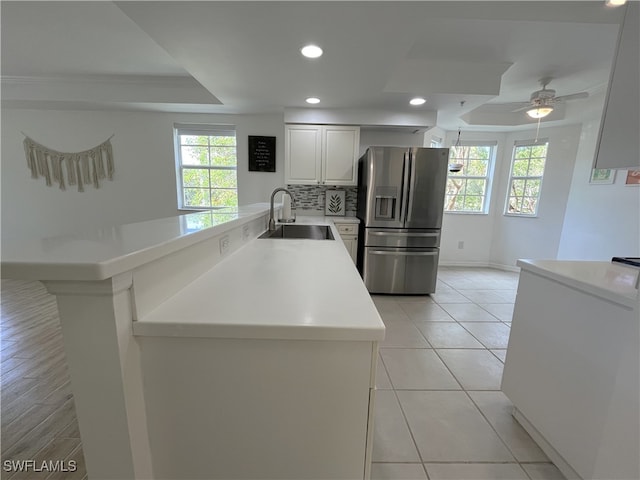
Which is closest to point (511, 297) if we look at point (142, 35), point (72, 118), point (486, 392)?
point (486, 392)

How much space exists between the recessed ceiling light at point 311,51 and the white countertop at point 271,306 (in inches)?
63.4

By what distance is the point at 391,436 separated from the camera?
4.62 ft

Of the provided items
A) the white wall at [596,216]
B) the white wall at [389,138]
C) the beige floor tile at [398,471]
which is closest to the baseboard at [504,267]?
the white wall at [596,216]

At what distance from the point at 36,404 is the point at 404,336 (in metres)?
2.58

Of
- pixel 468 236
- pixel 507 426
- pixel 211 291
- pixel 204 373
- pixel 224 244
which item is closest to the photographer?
pixel 204 373

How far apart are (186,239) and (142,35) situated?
2635 mm

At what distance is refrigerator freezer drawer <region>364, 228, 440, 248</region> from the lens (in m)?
3.33

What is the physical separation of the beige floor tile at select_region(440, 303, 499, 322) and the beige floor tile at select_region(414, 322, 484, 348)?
0.73 ft

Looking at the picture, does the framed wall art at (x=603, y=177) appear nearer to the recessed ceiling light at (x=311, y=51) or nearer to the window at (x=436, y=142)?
the window at (x=436, y=142)

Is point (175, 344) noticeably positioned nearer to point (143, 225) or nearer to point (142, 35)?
point (143, 225)

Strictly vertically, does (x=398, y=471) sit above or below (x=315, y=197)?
below

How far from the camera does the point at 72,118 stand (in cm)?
385

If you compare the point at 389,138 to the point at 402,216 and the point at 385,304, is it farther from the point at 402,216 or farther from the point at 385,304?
the point at 385,304

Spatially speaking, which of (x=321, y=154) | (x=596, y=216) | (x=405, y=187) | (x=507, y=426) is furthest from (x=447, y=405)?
(x=596, y=216)
